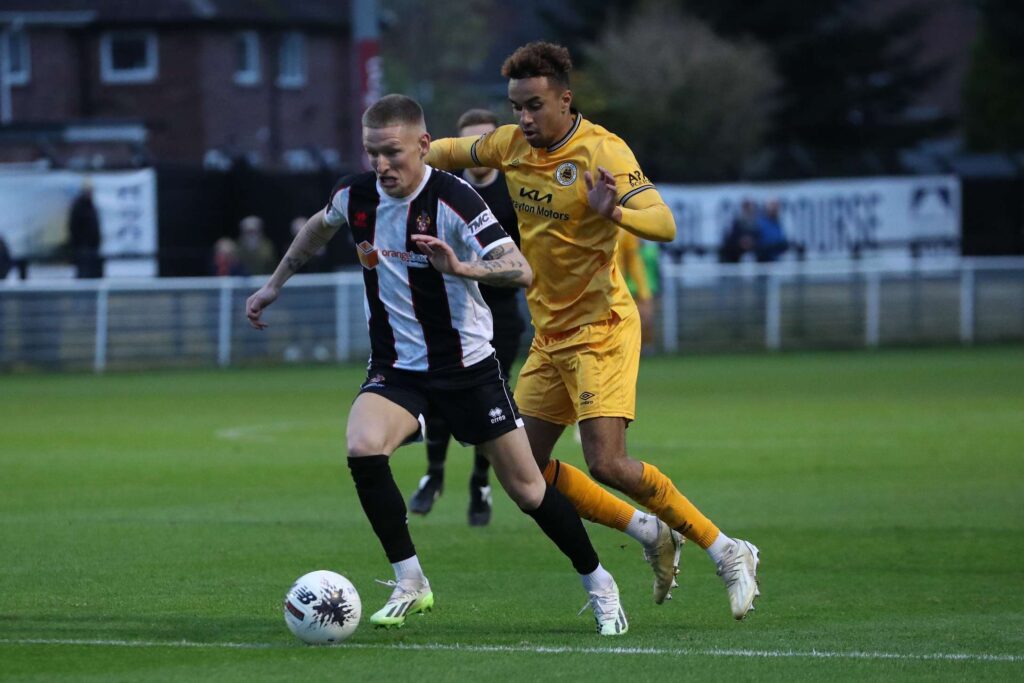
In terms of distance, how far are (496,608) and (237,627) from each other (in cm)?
121

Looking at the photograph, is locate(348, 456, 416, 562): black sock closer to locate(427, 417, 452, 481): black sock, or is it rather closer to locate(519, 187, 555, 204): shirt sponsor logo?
locate(519, 187, 555, 204): shirt sponsor logo

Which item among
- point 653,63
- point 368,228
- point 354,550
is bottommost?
point 354,550

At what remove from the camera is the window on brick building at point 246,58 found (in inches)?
2009

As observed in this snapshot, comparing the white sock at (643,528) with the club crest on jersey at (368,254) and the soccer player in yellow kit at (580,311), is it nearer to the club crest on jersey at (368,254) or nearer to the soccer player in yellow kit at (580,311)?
the soccer player in yellow kit at (580,311)

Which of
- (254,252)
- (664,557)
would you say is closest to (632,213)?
(664,557)

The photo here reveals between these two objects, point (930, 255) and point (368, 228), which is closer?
point (368, 228)

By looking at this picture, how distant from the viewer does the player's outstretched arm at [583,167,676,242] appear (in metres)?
7.31

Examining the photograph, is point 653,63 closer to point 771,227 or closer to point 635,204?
point 771,227

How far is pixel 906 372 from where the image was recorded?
76.7 feet

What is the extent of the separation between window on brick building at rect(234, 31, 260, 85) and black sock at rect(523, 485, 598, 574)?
4496 centimetres

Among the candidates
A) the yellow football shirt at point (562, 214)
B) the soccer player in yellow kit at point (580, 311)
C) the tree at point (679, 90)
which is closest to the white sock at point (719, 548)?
the soccer player in yellow kit at point (580, 311)

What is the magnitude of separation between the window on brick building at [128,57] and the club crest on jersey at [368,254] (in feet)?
146

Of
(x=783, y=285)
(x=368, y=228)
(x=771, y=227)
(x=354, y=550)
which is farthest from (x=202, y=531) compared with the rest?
(x=771, y=227)

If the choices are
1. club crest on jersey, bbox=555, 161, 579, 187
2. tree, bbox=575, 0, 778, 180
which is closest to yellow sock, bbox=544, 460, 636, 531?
club crest on jersey, bbox=555, 161, 579, 187
